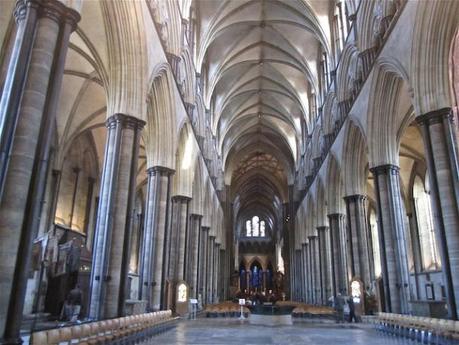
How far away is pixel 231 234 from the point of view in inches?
1539

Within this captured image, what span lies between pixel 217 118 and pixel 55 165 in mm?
14121

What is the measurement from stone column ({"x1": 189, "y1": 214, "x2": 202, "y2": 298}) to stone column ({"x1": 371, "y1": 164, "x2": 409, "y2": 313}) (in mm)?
10848

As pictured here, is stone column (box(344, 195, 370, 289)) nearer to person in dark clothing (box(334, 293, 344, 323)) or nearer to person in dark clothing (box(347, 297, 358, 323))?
person in dark clothing (box(347, 297, 358, 323))

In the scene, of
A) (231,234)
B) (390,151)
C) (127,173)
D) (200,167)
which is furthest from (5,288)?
(231,234)

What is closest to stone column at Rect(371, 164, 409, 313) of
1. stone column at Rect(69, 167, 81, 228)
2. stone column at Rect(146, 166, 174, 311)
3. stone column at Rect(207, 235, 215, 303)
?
stone column at Rect(146, 166, 174, 311)

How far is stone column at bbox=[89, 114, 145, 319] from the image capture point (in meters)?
9.13

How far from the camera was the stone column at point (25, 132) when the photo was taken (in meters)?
5.15

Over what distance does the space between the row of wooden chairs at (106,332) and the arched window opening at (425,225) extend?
1779 cm

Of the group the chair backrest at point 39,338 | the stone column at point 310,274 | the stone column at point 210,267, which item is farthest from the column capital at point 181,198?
the stone column at point 310,274

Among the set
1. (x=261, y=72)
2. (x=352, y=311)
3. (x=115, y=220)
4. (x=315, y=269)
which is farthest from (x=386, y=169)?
(x=261, y=72)

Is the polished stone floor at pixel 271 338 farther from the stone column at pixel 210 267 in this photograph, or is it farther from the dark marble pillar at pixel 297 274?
the dark marble pillar at pixel 297 274

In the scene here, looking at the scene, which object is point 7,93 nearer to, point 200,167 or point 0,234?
point 0,234

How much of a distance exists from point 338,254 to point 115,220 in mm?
13893

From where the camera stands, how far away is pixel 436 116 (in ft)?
32.8
